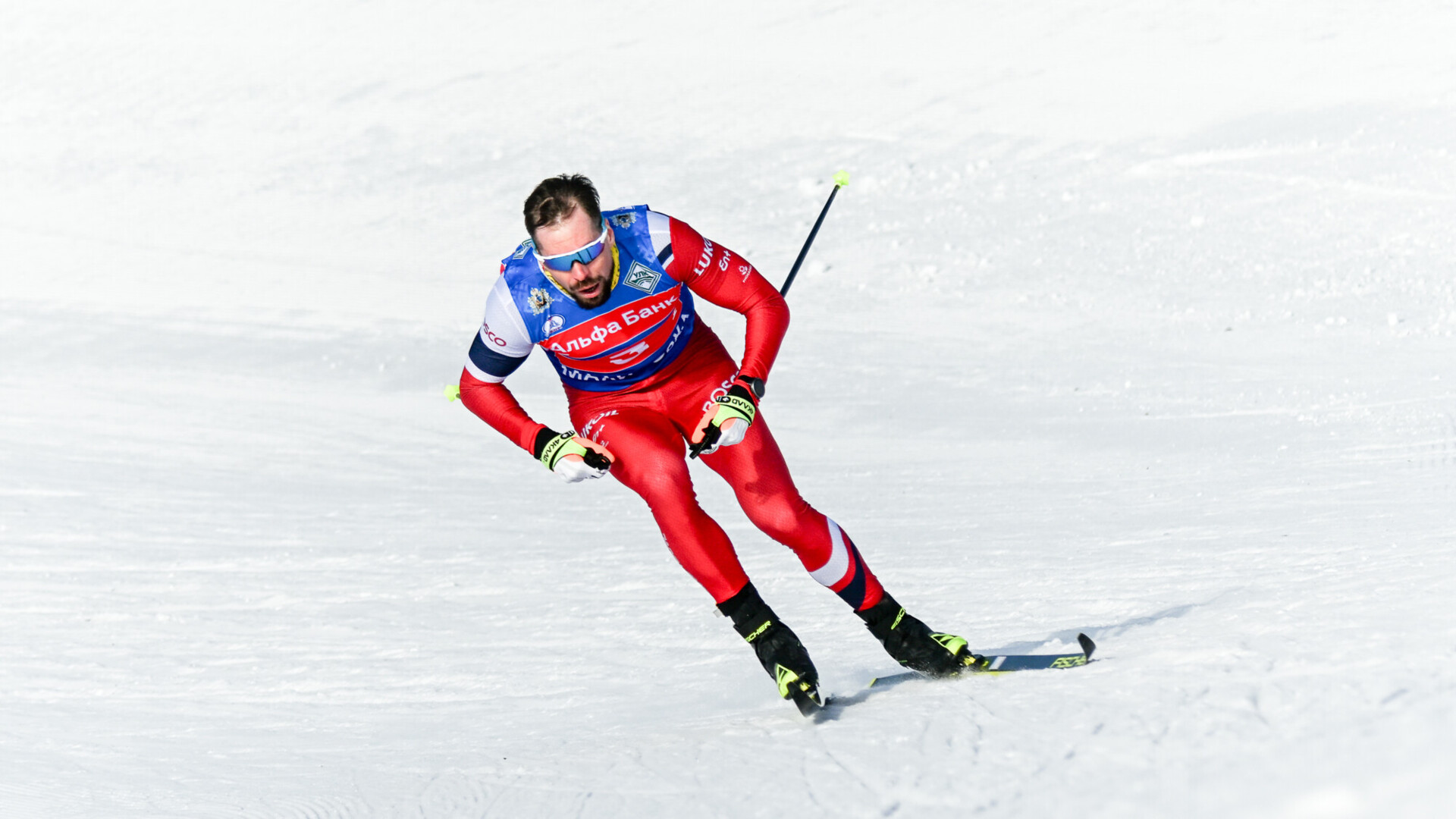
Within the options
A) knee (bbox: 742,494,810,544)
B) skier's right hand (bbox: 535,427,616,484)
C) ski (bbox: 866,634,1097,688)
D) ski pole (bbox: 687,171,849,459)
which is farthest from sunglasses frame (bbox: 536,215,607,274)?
ski (bbox: 866,634,1097,688)

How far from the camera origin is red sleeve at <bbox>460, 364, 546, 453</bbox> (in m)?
4.45

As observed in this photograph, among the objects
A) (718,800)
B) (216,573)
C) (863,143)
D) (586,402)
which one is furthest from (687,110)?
(718,800)

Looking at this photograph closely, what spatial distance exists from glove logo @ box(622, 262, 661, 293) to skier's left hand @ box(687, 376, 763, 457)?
17.4 inches

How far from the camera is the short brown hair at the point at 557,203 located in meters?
4.04

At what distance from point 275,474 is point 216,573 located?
2.39 metres

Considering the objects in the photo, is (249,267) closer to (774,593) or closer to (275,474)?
(275,474)

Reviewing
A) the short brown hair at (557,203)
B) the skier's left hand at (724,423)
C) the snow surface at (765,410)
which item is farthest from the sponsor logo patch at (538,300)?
the snow surface at (765,410)

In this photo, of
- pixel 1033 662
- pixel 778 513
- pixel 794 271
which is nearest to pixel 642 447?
pixel 778 513

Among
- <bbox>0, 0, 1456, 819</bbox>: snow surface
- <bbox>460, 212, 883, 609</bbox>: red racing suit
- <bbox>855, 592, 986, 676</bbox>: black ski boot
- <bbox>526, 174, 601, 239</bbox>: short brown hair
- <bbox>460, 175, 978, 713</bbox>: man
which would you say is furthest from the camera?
<bbox>855, 592, 986, 676</bbox>: black ski boot

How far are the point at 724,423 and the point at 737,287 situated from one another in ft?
1.94

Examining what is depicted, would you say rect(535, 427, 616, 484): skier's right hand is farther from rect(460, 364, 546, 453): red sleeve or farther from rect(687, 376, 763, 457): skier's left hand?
rect(687, 376, 763, 457): skier's left hand

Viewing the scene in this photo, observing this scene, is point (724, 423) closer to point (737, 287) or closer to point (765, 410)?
point (737, 287)

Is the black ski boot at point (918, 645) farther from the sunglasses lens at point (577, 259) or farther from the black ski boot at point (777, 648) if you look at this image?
the sunglasses lens at point (577, 259)

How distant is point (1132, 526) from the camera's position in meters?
6.99
